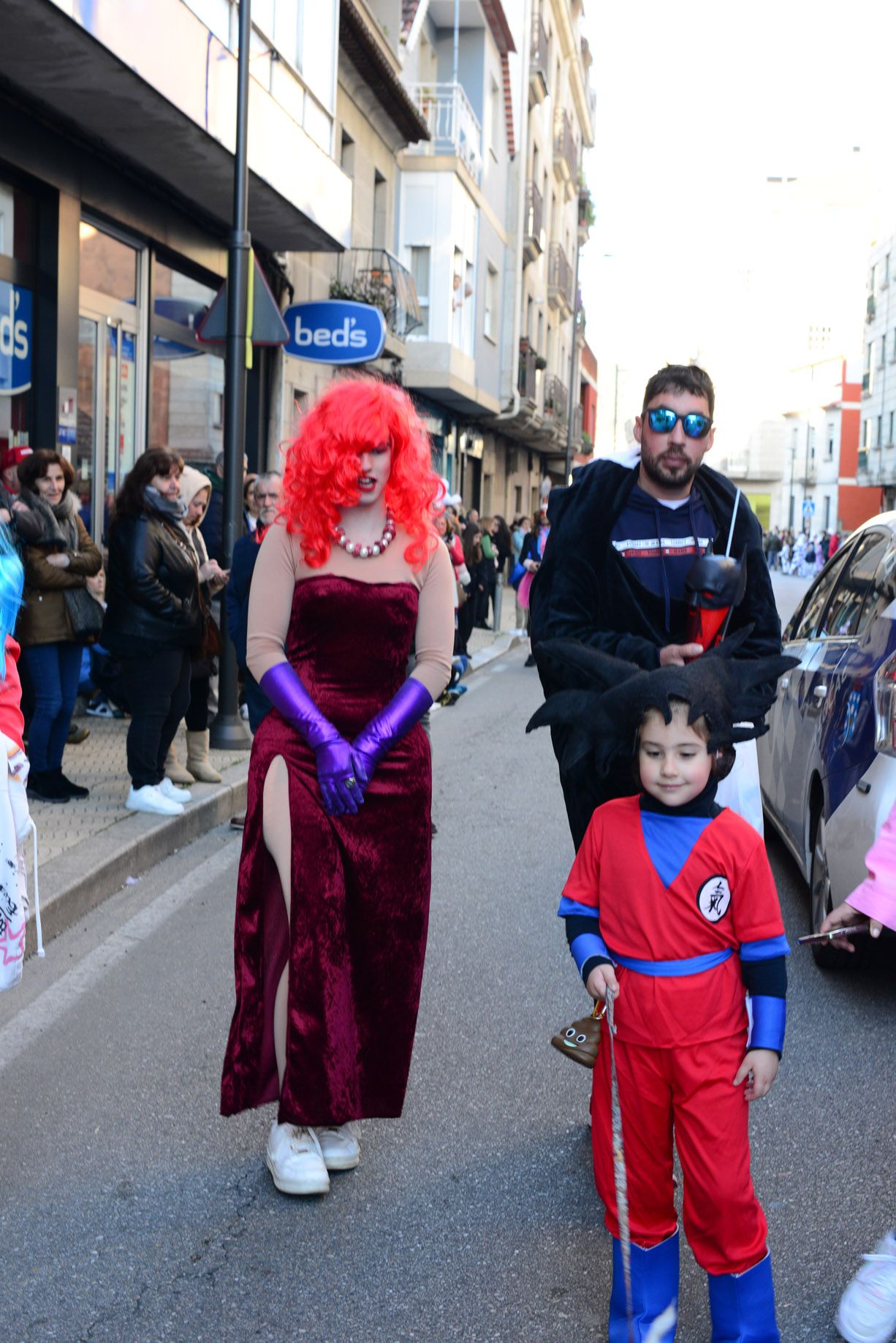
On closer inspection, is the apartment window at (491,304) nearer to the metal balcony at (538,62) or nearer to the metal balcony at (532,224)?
the metal balcony at (532,224)

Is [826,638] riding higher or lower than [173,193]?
lower

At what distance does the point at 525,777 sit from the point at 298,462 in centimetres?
637

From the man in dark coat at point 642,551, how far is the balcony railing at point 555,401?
3833cm

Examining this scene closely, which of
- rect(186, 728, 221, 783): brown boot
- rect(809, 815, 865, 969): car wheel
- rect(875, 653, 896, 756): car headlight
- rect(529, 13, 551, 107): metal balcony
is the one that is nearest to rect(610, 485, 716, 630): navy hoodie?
rect(875, 653, 896, 756): car headlight

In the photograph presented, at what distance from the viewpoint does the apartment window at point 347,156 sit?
1972cm

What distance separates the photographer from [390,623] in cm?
365

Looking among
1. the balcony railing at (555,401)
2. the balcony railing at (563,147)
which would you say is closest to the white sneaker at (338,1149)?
the balcony railing at (555,401)

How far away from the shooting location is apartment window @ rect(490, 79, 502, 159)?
2957 centimetres

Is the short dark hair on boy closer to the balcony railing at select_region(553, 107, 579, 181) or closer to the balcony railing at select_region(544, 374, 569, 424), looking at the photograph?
the balcony railing at select_region(544, 374, 569, 424)

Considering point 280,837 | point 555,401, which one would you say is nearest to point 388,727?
point 280,837

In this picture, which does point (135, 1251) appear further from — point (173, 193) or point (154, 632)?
point (173, 193)

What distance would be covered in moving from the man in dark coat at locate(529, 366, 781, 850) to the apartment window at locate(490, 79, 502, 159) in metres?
27.7

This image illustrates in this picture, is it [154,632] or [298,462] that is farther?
[154,632]

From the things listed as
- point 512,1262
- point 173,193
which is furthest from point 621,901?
point 173,193
